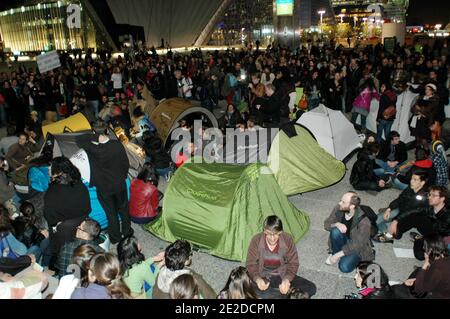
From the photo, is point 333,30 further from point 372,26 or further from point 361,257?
point 361,257

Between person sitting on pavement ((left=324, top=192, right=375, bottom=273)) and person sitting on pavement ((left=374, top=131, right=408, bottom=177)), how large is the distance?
292 cm

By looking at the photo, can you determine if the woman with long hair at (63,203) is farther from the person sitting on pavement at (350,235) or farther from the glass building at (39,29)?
the glass building at (39,29)

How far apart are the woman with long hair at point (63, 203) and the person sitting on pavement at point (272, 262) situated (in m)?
2.22

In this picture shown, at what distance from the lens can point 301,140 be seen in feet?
24.4

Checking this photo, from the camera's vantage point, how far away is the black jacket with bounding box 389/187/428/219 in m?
5.77

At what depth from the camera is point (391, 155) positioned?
8.55 metres

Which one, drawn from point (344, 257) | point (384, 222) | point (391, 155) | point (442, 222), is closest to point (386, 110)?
point (391, 155)

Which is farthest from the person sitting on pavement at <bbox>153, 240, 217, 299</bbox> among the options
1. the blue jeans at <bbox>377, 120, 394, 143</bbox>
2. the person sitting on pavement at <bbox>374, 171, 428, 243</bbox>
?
the blue jeans at <bbox>377, 120, 394, 143</bbox>

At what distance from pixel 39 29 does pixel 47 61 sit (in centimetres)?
6158

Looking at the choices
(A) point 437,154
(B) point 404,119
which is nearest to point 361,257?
(A) point 437,154

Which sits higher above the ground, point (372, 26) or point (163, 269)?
point (372, 26)

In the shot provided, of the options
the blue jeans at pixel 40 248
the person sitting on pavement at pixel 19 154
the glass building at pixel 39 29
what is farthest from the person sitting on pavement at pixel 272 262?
the glass building at pixel 39 29

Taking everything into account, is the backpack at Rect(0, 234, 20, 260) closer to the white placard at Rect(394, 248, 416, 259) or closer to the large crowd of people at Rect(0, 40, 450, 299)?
the large crowd of people at Rect(0, 40, 450, 299)

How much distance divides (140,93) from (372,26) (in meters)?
51.4
